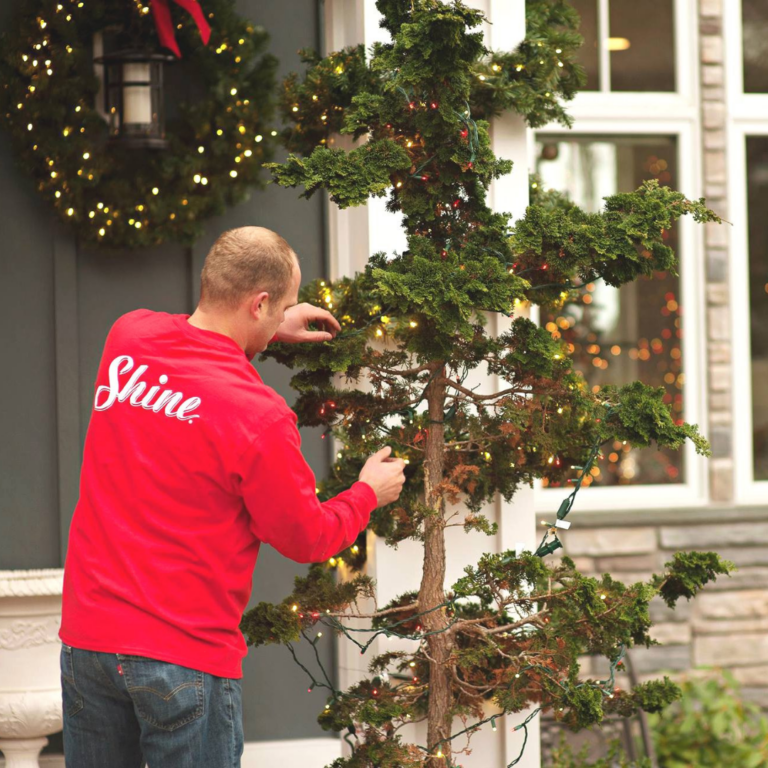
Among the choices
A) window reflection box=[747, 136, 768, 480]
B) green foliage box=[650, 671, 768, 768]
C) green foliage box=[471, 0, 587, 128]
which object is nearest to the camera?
green foliage box=[471, 0, 587, 128]

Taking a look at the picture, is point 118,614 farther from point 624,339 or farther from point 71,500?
point 624,339

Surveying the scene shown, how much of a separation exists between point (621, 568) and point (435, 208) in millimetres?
2430

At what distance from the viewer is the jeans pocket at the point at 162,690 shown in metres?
1.83

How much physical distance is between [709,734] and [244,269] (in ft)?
9.63

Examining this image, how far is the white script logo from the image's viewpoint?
183 centimetres

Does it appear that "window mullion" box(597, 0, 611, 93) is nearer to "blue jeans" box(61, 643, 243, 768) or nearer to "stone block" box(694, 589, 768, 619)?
"stone block" box(694, 589, 768, 619)

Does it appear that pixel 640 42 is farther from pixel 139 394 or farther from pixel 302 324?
pixel 139 394

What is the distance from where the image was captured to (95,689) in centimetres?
189

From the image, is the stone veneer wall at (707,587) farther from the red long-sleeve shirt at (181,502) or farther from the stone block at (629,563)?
the red long-sleeve shirt at (181,502)

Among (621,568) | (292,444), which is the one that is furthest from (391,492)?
(621,568)

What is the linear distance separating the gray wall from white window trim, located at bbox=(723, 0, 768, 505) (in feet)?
5.79

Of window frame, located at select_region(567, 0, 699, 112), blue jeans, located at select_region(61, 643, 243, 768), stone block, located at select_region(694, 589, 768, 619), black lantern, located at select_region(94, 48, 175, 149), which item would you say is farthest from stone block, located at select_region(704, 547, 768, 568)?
blue jeans, located at select_region(61, 643, 243, 768)

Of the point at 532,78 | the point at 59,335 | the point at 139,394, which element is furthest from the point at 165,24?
the point at 139,394

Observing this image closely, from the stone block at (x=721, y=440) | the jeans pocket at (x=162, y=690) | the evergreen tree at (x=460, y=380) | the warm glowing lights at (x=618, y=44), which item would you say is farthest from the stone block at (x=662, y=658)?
the jeans pocket at (x=162, y=690)
